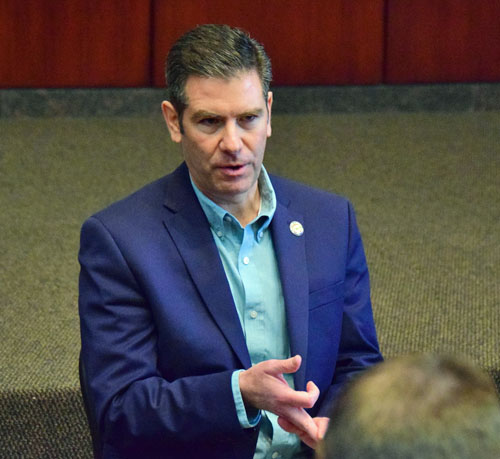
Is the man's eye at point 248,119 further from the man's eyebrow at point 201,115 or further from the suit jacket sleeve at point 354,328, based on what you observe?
the suit jacket sleeve at point 354,328

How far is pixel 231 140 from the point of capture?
149 cm

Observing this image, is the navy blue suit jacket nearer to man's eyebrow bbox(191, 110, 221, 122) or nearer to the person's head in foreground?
man's eyebrow bbox(191, 110, 221, 122)

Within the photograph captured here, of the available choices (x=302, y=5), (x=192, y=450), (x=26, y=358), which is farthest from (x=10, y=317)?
(x=302, y=5)

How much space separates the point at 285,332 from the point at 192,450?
22 cm

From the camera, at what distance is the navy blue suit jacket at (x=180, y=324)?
56.0 inches

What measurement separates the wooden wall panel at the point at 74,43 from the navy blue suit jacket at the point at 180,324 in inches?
103

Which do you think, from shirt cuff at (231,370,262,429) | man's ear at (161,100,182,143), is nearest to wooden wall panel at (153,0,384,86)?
man's ear at (161,100,182,143)

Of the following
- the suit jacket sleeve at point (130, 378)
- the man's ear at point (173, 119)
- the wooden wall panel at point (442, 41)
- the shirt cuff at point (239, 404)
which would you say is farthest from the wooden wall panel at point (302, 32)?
the shirt cuff at point (239, 404)

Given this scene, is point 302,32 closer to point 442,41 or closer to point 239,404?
point 442,41

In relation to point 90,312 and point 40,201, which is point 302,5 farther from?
point 90,312

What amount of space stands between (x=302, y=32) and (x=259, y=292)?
9.20 ft

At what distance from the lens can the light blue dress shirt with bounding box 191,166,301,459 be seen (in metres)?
1.50

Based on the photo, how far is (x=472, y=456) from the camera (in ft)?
1.84

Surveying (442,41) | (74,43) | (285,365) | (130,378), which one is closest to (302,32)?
(442,41)
